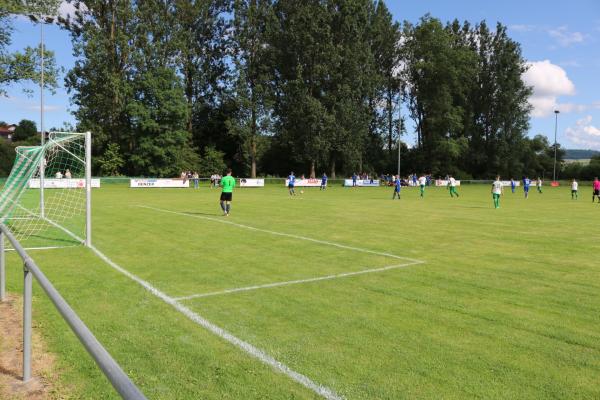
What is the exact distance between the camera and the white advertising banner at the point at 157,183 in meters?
48.7

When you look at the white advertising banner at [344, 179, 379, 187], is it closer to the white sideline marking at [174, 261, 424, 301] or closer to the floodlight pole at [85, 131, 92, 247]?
the floodlight pole at [85, 131, 92, 247]

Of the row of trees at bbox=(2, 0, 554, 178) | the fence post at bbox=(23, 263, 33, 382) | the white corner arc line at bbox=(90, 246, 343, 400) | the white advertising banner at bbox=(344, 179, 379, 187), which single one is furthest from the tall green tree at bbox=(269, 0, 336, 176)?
the fence post at bbox=(23, 263, 33, 382)

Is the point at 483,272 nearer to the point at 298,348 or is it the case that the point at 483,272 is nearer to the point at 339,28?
the point at 298,348

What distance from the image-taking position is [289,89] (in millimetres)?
63250

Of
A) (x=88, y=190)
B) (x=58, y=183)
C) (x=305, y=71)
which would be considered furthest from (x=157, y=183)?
(x=88, y=190)

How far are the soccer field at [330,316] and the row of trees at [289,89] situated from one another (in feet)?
161

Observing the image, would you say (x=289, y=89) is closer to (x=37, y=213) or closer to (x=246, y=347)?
(x=37, y=213)

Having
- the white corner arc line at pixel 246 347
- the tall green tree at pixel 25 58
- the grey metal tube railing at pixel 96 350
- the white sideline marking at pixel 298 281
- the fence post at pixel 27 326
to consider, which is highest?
the tall green tree at pixel 25 58

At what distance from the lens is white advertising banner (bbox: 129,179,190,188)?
4867 cm

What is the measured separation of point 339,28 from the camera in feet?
208

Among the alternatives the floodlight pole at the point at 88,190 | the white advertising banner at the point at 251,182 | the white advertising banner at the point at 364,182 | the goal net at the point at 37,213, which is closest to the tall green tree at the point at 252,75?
the white advertising banner at the point at 251,182

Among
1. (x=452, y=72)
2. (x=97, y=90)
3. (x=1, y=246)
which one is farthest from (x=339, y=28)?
(x=1, y=246)

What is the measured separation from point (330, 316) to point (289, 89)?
59178 mm

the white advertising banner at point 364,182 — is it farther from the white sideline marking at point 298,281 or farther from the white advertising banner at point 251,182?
the white sideline marking at point 298,281
